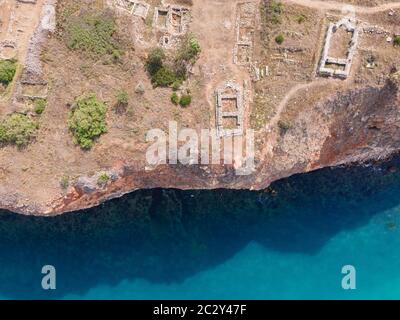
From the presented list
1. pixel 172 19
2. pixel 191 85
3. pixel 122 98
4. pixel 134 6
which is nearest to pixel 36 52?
pixel 122 98

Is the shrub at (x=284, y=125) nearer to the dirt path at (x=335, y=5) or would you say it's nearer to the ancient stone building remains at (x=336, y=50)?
the ancient stone building remains at (x=336, y=50)

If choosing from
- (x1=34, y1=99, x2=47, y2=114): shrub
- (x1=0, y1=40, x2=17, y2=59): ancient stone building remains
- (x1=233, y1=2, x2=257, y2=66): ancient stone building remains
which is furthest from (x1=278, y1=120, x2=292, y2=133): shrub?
(x1=0, y1=40, x2=17, y2=59): ancient stone building remains

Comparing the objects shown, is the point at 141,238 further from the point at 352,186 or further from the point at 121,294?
the point at 352,186

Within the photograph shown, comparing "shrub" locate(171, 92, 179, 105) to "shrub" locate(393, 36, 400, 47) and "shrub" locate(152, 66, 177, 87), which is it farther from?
"shrub" locate(393, 36, 400, 47)

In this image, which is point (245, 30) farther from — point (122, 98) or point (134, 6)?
point (122, 98)
